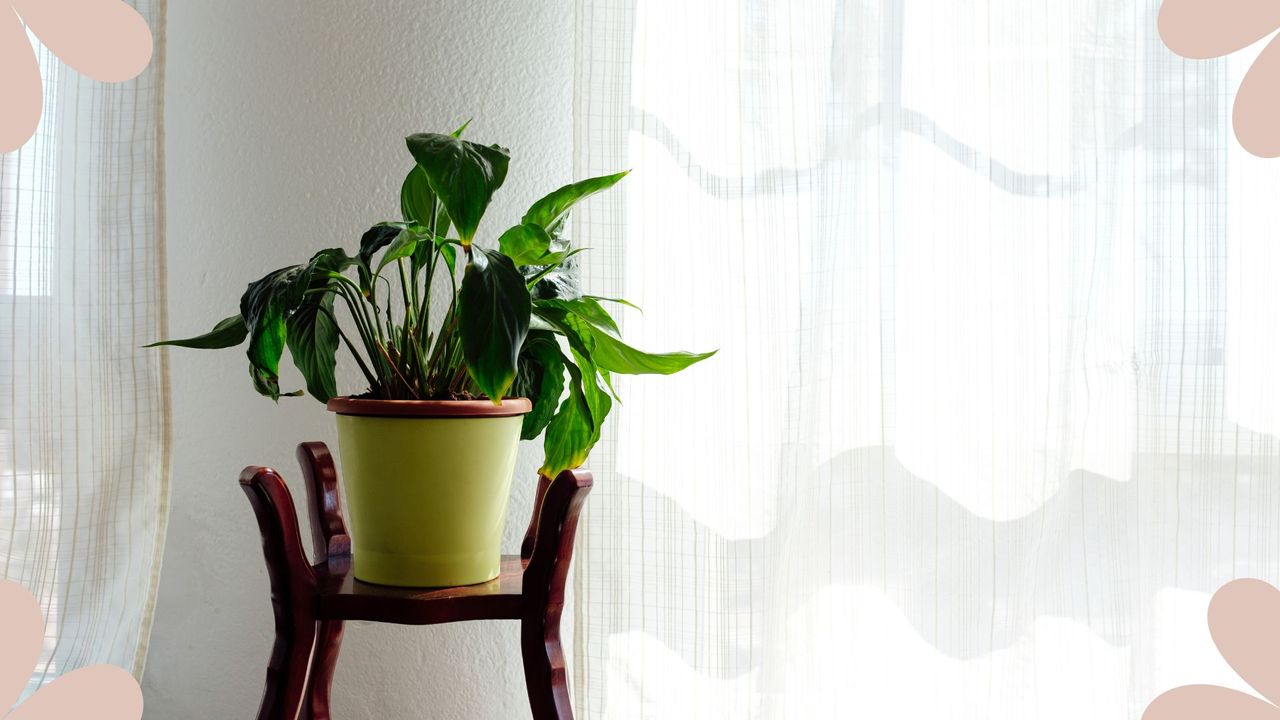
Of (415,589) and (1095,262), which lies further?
(1095,262)

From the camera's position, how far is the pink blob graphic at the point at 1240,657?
43.3 inches

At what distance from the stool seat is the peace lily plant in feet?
0.07

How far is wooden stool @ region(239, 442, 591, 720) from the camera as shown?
788 millimetres

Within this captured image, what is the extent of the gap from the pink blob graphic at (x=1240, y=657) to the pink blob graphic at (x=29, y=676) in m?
1.39

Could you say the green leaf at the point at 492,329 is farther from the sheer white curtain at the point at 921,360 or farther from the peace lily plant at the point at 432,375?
the sheer white curtain at the point at 921,360

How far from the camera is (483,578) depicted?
0.85 metres

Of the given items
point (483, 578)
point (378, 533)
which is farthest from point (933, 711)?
point (378, 533)

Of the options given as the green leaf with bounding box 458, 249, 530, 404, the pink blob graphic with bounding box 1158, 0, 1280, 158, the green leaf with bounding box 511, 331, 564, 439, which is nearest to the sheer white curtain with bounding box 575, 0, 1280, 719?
the pink blob graphic with bounding box 1158, 0, 1280, 158

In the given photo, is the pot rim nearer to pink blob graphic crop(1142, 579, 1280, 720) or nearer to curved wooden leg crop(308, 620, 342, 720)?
curved wooden leg crop(308, 620, 342, 720)

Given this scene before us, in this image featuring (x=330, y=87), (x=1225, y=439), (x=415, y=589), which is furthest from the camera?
(x=330, y=87)

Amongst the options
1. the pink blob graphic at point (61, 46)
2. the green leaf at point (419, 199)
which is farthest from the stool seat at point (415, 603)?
the pink blob graphic at point (61, 46)

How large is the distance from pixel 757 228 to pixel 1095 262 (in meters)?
0.44

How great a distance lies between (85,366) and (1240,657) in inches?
61.2

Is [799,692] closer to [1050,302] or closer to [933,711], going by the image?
[933,711]
